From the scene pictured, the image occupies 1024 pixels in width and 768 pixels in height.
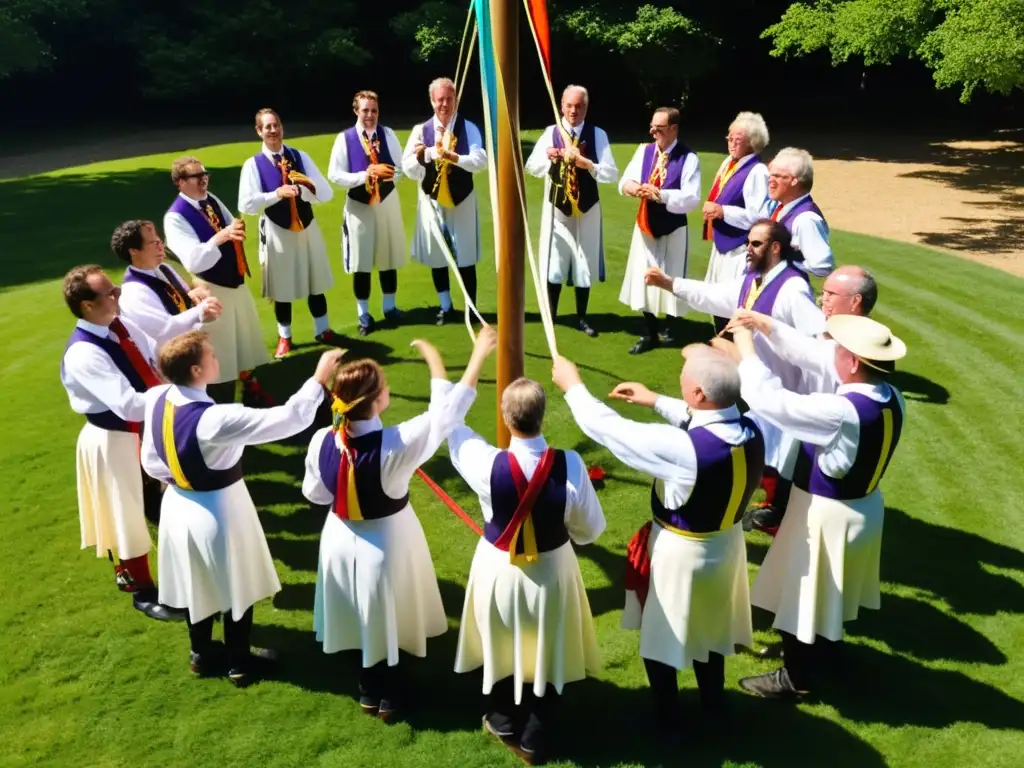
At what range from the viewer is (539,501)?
3.52 metres

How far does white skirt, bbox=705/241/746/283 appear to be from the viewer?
702 cm

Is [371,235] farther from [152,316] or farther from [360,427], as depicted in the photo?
[360,427]

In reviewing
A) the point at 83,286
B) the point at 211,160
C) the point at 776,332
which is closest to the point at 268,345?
the point at 83,286

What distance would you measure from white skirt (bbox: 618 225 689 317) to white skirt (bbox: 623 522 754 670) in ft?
13.7

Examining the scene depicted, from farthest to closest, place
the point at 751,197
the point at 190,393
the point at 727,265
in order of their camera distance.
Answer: the point at 727,265 → the point at 751,197 → the point at 190,393

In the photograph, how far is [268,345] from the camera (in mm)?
8555

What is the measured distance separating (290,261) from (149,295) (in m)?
2.38

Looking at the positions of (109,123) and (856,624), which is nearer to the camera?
(856,624)

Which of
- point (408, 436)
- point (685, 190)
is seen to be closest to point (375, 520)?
point (408, 436)

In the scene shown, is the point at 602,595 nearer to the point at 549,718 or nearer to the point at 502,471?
the point at 549,718

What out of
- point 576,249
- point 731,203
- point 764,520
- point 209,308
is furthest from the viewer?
point 576,249

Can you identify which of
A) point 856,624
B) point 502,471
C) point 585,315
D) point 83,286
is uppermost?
point 83,286

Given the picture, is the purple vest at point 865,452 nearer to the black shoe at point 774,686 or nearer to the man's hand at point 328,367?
the black shoe at point 774,686

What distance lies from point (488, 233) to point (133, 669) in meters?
8.28
